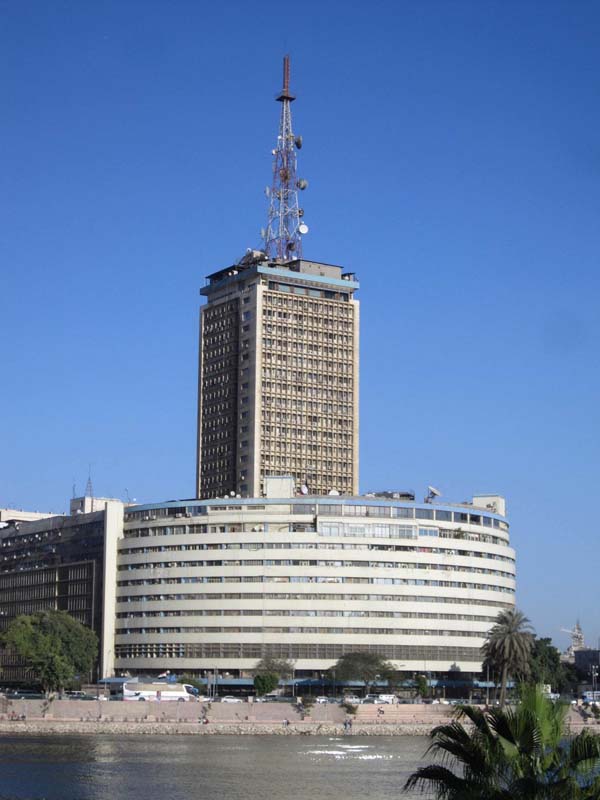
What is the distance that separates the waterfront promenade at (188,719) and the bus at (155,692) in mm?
13649

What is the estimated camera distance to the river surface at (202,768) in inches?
3979

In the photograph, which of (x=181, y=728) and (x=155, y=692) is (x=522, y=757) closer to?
(x=181, y=728)

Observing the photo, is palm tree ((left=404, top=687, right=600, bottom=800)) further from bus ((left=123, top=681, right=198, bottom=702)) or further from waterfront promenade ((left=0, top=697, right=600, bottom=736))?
bus ((left=123, top=681, right=198, bottom=702))

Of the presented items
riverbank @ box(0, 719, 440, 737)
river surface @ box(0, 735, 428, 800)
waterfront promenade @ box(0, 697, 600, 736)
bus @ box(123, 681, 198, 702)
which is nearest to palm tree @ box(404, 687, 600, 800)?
river surface @ box(0, 735, 428, 800)

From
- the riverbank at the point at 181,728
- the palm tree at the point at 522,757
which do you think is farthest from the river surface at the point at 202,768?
the palm tree at the point at 522,757

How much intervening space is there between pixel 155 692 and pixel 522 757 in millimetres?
162349

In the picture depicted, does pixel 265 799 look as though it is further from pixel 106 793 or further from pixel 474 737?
pixel 474 737

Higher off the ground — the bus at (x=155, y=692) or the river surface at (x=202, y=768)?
the bus at (x=155, y=692)

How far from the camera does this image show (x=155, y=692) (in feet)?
634

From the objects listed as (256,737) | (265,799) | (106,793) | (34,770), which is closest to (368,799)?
(265,799)

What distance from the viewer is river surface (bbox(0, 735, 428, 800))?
101 m

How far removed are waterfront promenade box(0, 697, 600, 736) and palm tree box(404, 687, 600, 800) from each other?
432 feet

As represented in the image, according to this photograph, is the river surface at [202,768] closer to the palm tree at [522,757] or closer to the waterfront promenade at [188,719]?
the waterfront promenade at [188,719]

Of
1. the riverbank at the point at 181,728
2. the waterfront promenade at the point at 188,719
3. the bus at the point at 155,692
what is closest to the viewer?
the riverbank at the point at 181,728
